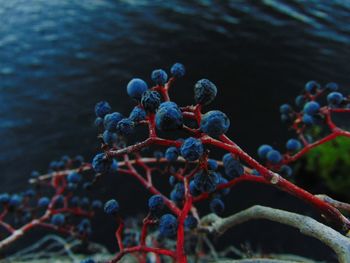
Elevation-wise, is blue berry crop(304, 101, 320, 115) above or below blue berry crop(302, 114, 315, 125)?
above

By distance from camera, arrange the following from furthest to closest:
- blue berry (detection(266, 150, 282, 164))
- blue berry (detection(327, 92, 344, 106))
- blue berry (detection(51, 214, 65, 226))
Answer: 1. blue berry (detection(51, 214, 65, 226))
2. blue berry (detection(327, 92, 344, 106))
3. blue berry (detection(266, 150, 282, 164))

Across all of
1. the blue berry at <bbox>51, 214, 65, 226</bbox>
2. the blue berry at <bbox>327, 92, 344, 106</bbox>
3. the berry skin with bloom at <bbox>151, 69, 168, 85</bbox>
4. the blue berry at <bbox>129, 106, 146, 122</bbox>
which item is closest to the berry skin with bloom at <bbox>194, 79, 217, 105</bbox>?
the blue berry at <bbox>129, 106, 146, 122</bbox>

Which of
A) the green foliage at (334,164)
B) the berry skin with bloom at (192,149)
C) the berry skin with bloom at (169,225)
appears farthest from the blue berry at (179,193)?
the green foliage at (334,164)

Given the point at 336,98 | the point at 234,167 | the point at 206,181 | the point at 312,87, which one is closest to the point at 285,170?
the point at 336,98

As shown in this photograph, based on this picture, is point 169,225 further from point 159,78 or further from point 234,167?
point 159,78

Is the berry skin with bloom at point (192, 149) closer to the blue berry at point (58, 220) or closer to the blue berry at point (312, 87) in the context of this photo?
the blue berry at point (312, 87)

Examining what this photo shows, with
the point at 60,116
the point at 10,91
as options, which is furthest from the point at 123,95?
the point at 10,91

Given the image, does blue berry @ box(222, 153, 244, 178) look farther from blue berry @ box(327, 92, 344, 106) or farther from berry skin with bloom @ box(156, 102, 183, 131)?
blue berry @ box(327, 92, 344, 106)
